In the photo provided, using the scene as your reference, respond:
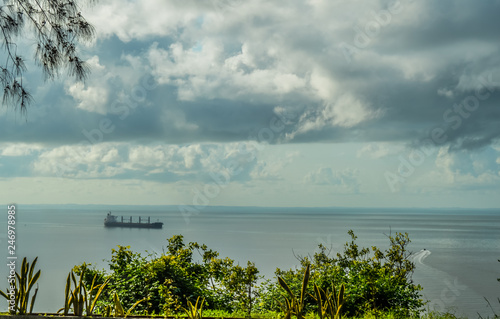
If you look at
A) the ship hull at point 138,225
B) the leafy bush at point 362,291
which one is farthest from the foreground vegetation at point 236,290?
the ship hull at point 138,225

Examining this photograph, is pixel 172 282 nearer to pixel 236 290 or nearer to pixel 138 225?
pixel 236 290

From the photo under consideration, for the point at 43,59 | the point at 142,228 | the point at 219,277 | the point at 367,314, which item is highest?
the point at 142,228

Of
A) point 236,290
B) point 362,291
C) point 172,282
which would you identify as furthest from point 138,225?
point 362,291

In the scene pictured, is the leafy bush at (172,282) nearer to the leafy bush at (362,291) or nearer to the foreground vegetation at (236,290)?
the foreground vegetation at (236,290)

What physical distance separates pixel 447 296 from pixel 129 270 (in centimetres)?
2221

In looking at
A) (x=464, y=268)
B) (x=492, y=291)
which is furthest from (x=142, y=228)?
(x=492, y=291)

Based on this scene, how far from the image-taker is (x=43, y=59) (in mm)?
5473

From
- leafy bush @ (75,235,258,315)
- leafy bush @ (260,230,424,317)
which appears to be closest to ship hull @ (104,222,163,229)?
leafy bush @ (75,235,258,315)

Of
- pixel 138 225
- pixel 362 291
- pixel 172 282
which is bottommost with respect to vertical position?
pixel 362 291

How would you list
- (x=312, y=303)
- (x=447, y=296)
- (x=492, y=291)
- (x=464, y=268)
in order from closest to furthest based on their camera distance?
1. (x=312, y=303)
2. (x=447, y=296)
3. (x=492, y=291)
4. (x=464, y=268)

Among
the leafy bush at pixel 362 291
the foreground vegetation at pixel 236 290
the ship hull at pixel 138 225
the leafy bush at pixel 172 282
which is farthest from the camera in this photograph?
the ship hull at pixel 138 225

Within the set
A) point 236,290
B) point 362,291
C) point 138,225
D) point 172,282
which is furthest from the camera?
point 138,225

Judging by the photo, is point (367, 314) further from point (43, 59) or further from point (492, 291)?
point (492, 291)

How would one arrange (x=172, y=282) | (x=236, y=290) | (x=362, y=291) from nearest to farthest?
(x=362, y=291) < (x=172, y=282) < (x=236, y=290)
